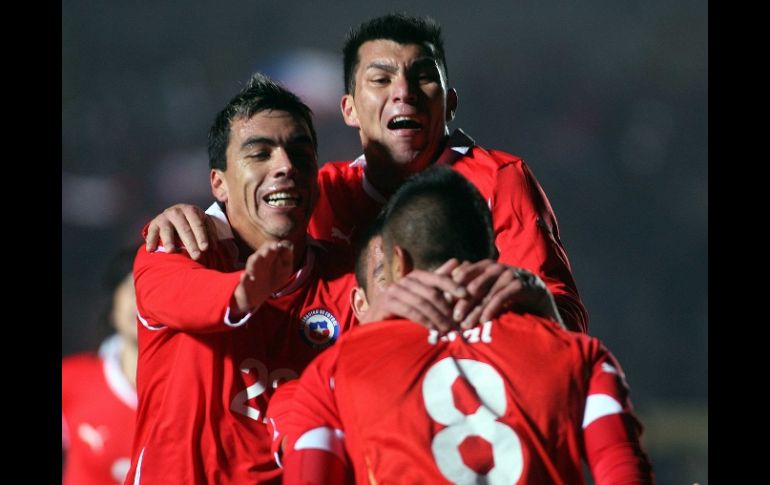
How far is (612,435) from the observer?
1.89m

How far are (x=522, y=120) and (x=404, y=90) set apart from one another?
4938mm

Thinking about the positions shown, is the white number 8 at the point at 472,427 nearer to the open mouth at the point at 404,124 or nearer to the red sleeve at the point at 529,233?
the red sleeve at the point at 529,233

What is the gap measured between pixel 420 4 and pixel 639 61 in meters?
1.95

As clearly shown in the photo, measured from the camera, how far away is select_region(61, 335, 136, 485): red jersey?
181 inches

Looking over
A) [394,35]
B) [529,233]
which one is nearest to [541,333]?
[529,233]

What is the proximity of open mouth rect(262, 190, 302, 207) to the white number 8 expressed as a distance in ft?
3.83

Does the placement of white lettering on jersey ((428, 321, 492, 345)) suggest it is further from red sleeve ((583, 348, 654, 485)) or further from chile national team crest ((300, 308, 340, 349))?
chile national team crest ((300, 308, 340, 349))

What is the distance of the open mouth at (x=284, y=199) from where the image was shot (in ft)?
9.75

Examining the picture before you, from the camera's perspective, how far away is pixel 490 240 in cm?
221

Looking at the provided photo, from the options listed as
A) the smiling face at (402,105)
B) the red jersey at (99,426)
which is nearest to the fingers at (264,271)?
the smiling face at (402,105)

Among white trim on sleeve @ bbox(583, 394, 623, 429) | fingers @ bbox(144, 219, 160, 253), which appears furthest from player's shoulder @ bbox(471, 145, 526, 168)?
white trim on sleeve @ bbox(583, 394, 623, 429)
